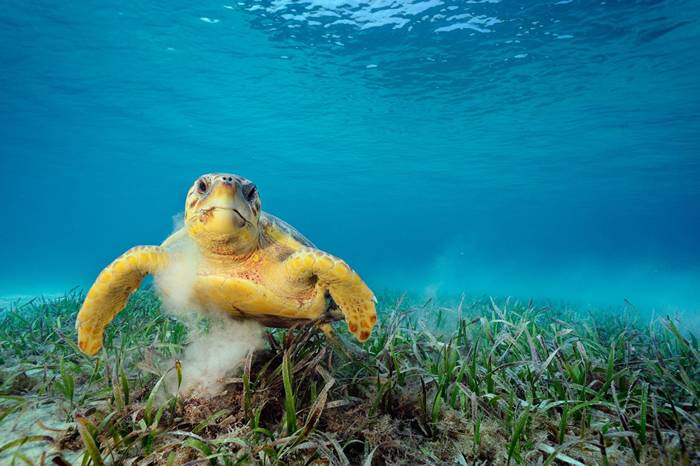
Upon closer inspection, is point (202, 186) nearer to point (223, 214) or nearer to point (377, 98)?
point (223, 214)

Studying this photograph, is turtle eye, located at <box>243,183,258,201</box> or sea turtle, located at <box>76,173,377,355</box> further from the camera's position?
turtle eye, located at <box>243,183,258,201</box>

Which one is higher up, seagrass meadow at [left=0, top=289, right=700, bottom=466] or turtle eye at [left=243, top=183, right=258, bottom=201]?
turtle eye at [left=243, top=183, right=258, bottom=201]

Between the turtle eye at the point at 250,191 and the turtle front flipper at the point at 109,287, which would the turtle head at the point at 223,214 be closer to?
the turtle eye at the point at 250,191

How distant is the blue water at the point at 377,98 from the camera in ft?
41.6

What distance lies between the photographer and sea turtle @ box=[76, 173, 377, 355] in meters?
2.57

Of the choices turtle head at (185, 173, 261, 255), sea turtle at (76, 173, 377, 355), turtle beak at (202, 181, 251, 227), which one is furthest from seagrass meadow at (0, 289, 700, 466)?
turtle beak at (202, 181, 251, 227)

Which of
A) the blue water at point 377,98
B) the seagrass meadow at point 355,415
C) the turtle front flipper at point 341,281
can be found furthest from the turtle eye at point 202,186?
the blue water at point 377,98

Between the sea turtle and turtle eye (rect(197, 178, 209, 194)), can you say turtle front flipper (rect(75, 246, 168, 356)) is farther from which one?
turtle eye (rect(197, 178, 209, 194))

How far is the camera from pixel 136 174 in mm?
47906

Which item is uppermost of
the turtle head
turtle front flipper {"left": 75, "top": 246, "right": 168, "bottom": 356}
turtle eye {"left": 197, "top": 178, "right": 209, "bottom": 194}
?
turtle eye {"left": 197, "top": 178, "right": 209, "bottom": 194}

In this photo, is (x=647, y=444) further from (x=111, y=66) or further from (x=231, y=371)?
(x=111, y=66)

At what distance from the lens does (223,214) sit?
98.1 inches

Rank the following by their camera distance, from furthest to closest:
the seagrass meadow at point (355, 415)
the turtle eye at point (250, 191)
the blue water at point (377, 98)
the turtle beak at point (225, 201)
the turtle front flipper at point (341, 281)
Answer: the blue water at point (377, 98)
the turtle eye at point (250, 191)
the turtle front flipper at point (341, 281)
the turtle beak at point (225, 201)
the seagrass meadow at point (355, 415)

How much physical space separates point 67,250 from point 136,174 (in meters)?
124
